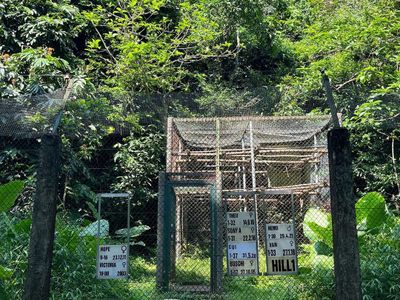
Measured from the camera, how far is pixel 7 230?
5.68m

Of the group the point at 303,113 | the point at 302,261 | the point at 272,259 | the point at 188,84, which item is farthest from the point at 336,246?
the point at 188,84

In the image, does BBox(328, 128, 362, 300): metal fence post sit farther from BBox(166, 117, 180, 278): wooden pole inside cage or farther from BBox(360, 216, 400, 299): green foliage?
BBox(166, 117, 180, 278): wooden pole inside cage

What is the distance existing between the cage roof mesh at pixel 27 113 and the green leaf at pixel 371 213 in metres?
4.11

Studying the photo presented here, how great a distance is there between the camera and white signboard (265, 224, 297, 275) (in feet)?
15.0

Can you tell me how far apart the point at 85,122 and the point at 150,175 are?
8.47 feet

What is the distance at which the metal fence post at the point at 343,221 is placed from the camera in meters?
3.89

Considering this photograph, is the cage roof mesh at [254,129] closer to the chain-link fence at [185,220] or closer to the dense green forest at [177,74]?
the chain-link fence at [185,220]

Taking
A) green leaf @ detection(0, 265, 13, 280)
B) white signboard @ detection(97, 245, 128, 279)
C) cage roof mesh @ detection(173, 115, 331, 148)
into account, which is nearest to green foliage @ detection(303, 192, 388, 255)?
cage roof mesh @ detection(173, 115, 331, 148)

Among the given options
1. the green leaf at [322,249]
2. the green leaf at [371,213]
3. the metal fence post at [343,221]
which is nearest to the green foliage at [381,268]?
the green leaf at [322,249]

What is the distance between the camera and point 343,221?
396 cm

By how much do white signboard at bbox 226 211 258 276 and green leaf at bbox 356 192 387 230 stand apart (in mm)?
2393

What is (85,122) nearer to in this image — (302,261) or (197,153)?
(197,153)

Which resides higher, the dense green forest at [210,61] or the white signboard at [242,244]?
the dense green forest at [210,61]

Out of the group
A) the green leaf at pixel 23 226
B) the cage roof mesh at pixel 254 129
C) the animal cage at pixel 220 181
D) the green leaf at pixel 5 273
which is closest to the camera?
the green leaf at pixel 5 273
